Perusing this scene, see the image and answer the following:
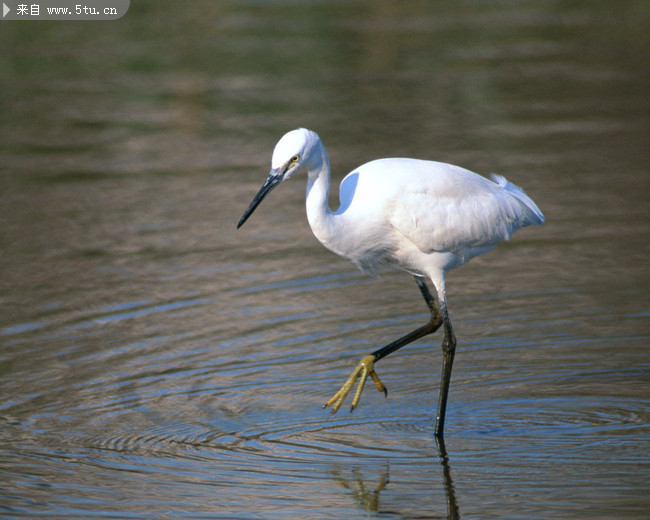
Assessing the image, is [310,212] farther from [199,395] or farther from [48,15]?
[48,15]

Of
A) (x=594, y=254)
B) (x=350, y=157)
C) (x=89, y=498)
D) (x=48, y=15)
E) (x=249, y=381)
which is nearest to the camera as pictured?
(x=89, y=498)

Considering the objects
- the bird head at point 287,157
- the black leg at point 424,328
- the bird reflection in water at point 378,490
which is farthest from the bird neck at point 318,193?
the bird reflection in water at point 378,490

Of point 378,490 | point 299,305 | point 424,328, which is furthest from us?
point 299,305

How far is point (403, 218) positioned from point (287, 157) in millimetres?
939

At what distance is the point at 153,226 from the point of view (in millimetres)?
11359

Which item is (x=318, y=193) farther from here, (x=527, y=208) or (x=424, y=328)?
(x=527, y=208)

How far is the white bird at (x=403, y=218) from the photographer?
6680 mm

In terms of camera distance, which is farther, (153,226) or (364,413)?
(153,226)

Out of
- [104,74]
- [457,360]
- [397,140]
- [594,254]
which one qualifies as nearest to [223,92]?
[104,74]

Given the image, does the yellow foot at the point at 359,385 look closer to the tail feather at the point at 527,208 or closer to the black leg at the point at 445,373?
the black leg at the point at 445,373

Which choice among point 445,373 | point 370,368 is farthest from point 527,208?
point 370,368

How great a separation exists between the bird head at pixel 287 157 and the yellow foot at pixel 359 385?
4.06 feet

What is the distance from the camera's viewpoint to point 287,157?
6.39m

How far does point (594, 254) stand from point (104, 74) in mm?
11111
